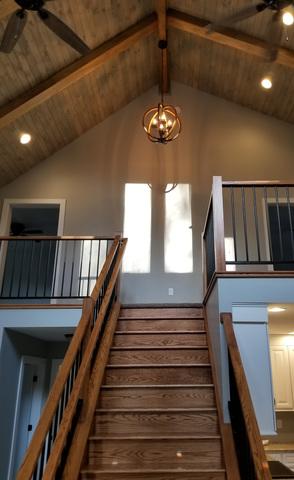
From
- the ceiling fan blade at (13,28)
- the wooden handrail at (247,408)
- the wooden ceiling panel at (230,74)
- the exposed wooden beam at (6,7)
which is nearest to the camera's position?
the wooden handrail at (247,408)

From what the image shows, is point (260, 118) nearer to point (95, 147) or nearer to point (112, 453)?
point (95, 147)

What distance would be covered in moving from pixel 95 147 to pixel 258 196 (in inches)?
130

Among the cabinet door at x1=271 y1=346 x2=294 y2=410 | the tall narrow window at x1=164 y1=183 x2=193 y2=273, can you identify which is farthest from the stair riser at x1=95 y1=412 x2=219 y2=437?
the tall narrow window at x1=164 y1=183 x2=193 y2=273

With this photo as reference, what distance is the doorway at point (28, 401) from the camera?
574 cm

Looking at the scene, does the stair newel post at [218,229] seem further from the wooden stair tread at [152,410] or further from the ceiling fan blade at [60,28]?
the ceiling fan blade at [60,28]

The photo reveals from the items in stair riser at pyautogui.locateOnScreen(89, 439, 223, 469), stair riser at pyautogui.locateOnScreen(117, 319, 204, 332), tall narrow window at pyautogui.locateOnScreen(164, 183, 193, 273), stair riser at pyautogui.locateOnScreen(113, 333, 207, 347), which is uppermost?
tall narrow window at pyautogui.locateOnScreen(164, 183, 193, 273)

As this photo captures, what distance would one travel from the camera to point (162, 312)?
5.11 metres

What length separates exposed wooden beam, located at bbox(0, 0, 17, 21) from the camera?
4.29m

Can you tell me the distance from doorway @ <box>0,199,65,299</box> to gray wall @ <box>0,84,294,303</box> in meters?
0.21

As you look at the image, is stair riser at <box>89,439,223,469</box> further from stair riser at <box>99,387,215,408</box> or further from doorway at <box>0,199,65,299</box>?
doorway at <box>0,199,65,299</box>

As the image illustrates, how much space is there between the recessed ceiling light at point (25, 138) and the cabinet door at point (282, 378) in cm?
519

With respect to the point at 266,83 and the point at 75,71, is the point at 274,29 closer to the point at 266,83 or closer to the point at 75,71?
the point at 266,83

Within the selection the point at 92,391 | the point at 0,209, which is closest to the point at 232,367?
the point at 92,391

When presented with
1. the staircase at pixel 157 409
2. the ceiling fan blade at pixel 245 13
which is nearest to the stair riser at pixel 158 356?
the staircase at pixel 157 409
